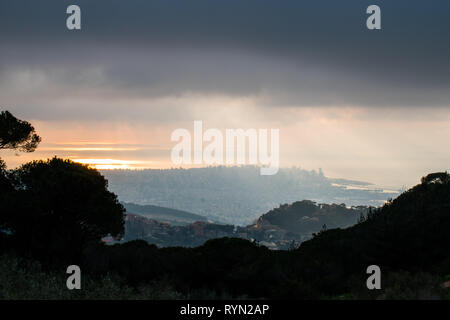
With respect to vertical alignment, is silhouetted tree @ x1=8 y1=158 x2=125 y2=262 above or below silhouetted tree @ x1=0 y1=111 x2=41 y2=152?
below

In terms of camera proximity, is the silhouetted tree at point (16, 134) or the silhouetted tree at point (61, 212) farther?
the silhouetted tree at point (16, 134)

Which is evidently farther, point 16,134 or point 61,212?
point 16,134

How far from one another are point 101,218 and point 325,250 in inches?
523

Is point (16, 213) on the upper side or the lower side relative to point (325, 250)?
upper

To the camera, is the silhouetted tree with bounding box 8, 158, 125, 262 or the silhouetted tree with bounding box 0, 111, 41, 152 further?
the silhouetted tree with bounding box 0, 111, 41, 152

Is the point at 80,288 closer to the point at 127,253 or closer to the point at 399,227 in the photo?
the point at 127,253

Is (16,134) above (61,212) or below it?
above

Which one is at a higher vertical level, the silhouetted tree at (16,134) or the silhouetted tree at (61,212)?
A: the silhouetted tree at (16,134)
